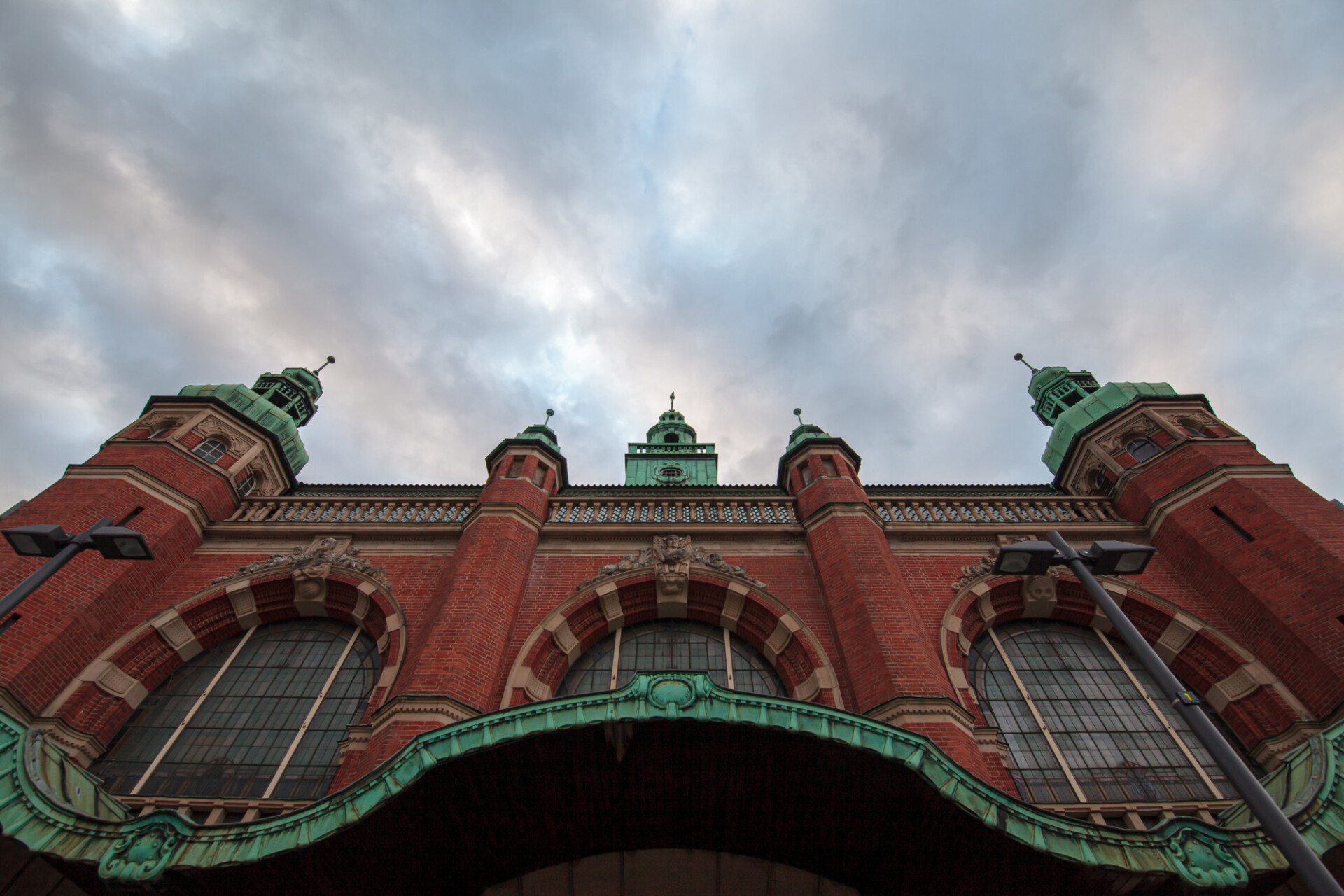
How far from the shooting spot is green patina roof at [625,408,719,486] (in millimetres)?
29438

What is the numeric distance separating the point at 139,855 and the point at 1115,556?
10.9 meters

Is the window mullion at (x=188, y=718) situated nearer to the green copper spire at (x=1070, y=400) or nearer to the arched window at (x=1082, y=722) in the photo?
the arched window at (x=1082, y=722)

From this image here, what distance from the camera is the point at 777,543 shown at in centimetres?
1474

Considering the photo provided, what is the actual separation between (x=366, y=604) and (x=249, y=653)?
2260mm

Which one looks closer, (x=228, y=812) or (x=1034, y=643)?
(x=228, y=812)

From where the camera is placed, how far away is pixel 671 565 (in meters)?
13.8

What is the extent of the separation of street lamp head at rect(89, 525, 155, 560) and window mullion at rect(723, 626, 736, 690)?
8.86m

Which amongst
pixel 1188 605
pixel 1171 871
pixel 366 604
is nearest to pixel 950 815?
pixel 1171 871

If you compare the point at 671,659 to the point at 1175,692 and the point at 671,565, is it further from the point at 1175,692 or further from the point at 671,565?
the point at 1175,692

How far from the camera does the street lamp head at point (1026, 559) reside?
798cm

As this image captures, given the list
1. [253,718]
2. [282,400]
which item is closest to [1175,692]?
[253,718]

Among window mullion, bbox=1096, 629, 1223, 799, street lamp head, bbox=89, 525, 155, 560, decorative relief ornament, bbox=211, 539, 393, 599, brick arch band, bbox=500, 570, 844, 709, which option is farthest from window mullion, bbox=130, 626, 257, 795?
window mullion, bbox=1096, 629, 1223, 799

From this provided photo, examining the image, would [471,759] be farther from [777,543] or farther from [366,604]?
[777,543]

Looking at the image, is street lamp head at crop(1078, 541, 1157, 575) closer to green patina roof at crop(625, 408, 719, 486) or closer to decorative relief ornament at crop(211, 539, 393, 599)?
decorative relief ornament at crop(211, 539, 393, 599)
